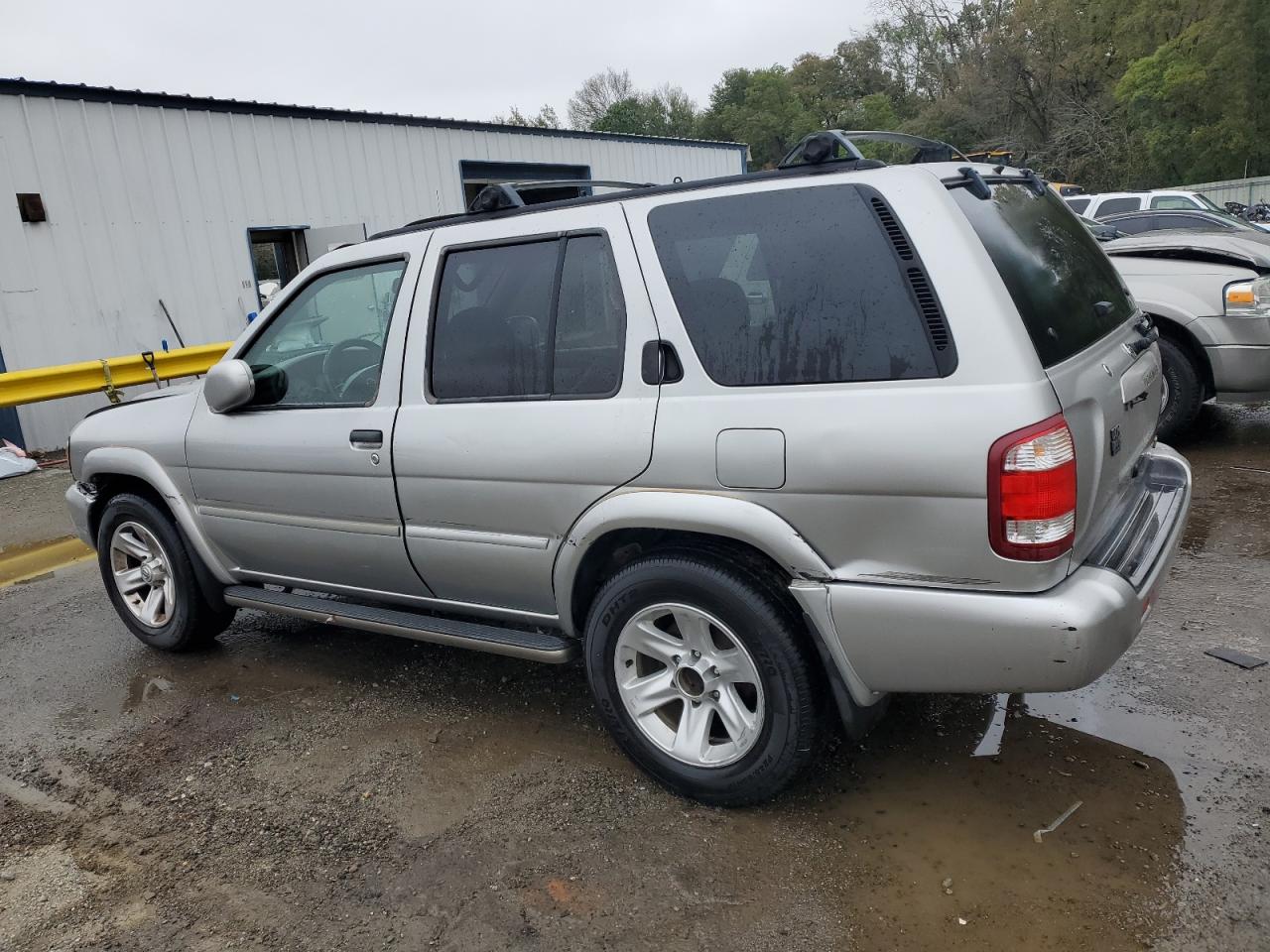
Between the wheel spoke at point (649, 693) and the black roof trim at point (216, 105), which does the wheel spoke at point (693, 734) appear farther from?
the black roof trim at point (216, 105)

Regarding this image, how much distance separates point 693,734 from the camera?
2.99 m

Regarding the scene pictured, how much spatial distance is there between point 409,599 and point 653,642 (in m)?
1.15

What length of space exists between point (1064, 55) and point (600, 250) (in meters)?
55.4

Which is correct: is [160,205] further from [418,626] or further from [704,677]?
[704,677]

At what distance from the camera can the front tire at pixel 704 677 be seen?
273 centimetres

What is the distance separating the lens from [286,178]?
12.3m

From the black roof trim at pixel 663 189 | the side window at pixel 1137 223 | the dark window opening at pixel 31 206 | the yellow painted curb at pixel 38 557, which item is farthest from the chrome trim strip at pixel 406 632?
the side window at pixel 1137 223

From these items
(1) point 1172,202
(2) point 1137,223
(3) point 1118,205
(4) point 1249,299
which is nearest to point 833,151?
(4) point 1249,299

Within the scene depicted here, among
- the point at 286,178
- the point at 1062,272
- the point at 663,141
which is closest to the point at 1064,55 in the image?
the point at 663,141

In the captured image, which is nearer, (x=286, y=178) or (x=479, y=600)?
(x=479, y=600)

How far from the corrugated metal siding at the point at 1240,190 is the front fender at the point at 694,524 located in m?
38.6

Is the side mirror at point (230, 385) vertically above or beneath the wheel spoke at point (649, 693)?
above

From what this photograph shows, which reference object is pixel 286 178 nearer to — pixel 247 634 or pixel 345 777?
pixel 247 634

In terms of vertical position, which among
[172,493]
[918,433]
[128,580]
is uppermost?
[918,433]
